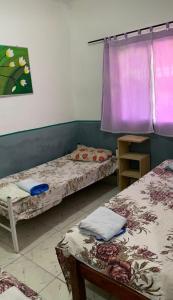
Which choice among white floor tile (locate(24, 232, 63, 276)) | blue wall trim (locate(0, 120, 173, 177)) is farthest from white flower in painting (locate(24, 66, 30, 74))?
white floor tile (locate(24, 232, 63, 276))

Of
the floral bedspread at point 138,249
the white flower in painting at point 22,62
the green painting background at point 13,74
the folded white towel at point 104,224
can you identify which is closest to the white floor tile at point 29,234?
the floral bedspread at point 138,249

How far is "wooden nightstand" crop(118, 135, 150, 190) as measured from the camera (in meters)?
3.11

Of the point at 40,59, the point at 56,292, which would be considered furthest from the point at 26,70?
the point at 56,292

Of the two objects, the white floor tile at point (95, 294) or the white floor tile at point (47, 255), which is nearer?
the white floor tile at point (95, 294)

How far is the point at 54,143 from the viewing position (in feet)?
11.8

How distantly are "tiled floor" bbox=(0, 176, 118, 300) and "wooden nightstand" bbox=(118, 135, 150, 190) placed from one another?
1.01 ft

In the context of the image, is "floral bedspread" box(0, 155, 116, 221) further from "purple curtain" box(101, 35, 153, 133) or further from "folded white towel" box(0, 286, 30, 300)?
"folded white towel" box(0, 286, 30, 300)

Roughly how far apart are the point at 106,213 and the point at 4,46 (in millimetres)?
2382

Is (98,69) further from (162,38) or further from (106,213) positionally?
(106,213)

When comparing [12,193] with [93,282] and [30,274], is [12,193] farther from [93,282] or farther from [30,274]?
[93,282]

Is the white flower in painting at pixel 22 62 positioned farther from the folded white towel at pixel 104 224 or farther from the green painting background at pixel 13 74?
the folded white towel at pixel 104 224

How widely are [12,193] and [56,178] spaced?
62cm

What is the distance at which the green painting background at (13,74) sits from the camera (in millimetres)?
2848

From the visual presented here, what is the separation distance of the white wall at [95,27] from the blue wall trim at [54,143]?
0.96 ft
